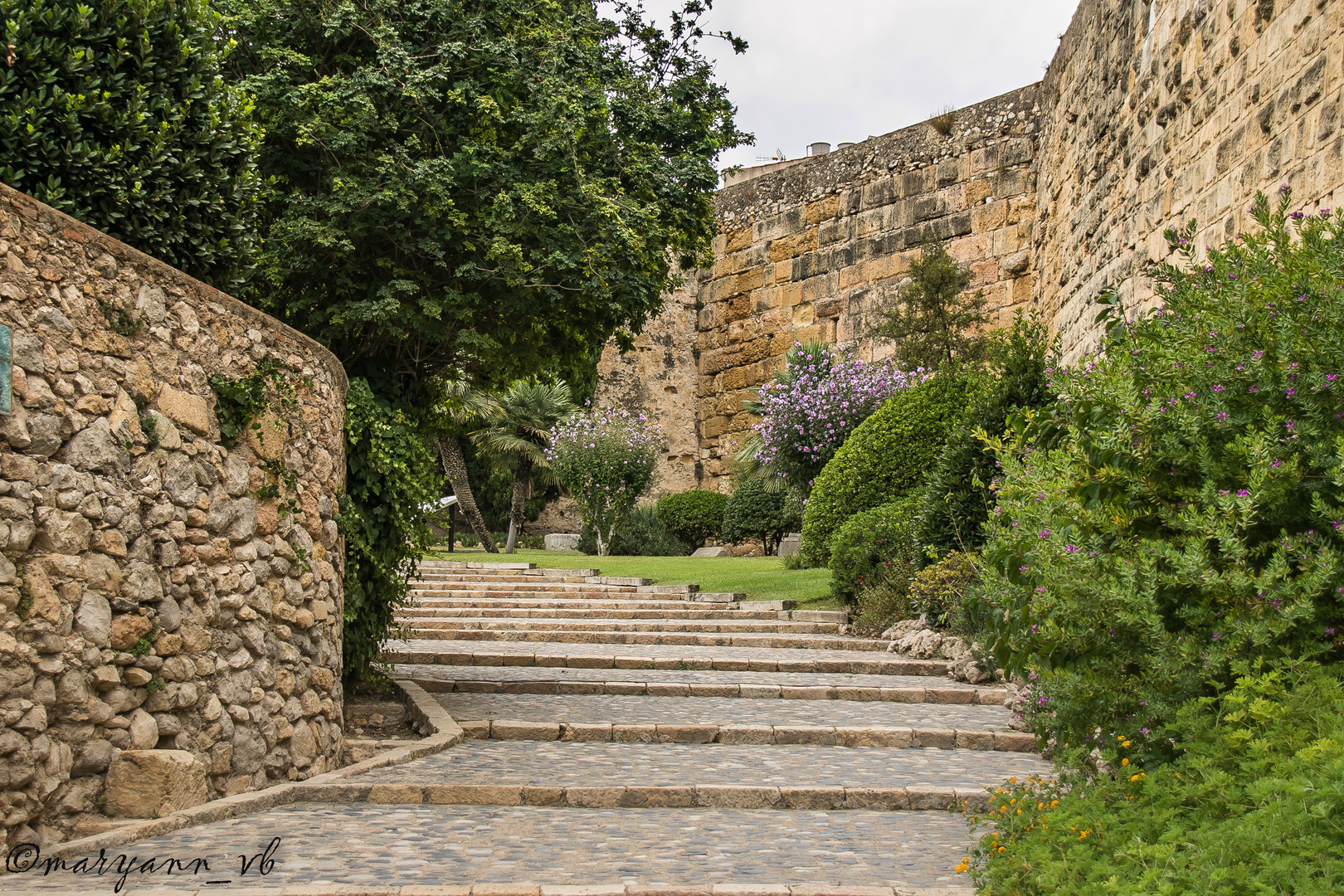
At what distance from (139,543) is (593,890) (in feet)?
7.16

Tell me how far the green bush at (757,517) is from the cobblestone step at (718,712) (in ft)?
35.6

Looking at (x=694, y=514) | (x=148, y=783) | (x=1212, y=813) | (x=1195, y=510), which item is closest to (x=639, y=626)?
(x=148, y=783)

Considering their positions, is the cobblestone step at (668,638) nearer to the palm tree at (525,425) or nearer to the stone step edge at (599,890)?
the stone step edge at (599,890)

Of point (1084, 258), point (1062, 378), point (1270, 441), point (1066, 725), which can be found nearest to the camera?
point (1270, 441)

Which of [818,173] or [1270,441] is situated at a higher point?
[818,173]

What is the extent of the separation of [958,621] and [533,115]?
5413 millimetres

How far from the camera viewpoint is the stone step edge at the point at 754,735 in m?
6.27

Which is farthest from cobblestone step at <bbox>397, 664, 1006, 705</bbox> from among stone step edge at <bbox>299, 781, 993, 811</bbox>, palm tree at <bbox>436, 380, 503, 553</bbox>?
palm tree at <bbox>436, 380, 503, 553</bbox>

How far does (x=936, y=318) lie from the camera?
15.4 meters

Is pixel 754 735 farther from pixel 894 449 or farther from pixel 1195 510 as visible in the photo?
pixel 894 449

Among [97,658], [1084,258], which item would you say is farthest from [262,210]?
[1084,258]

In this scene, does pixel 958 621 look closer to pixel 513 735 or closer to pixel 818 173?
pixel 513 735

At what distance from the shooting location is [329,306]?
6.34 meters

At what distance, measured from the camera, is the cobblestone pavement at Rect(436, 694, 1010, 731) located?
21.9 feet
